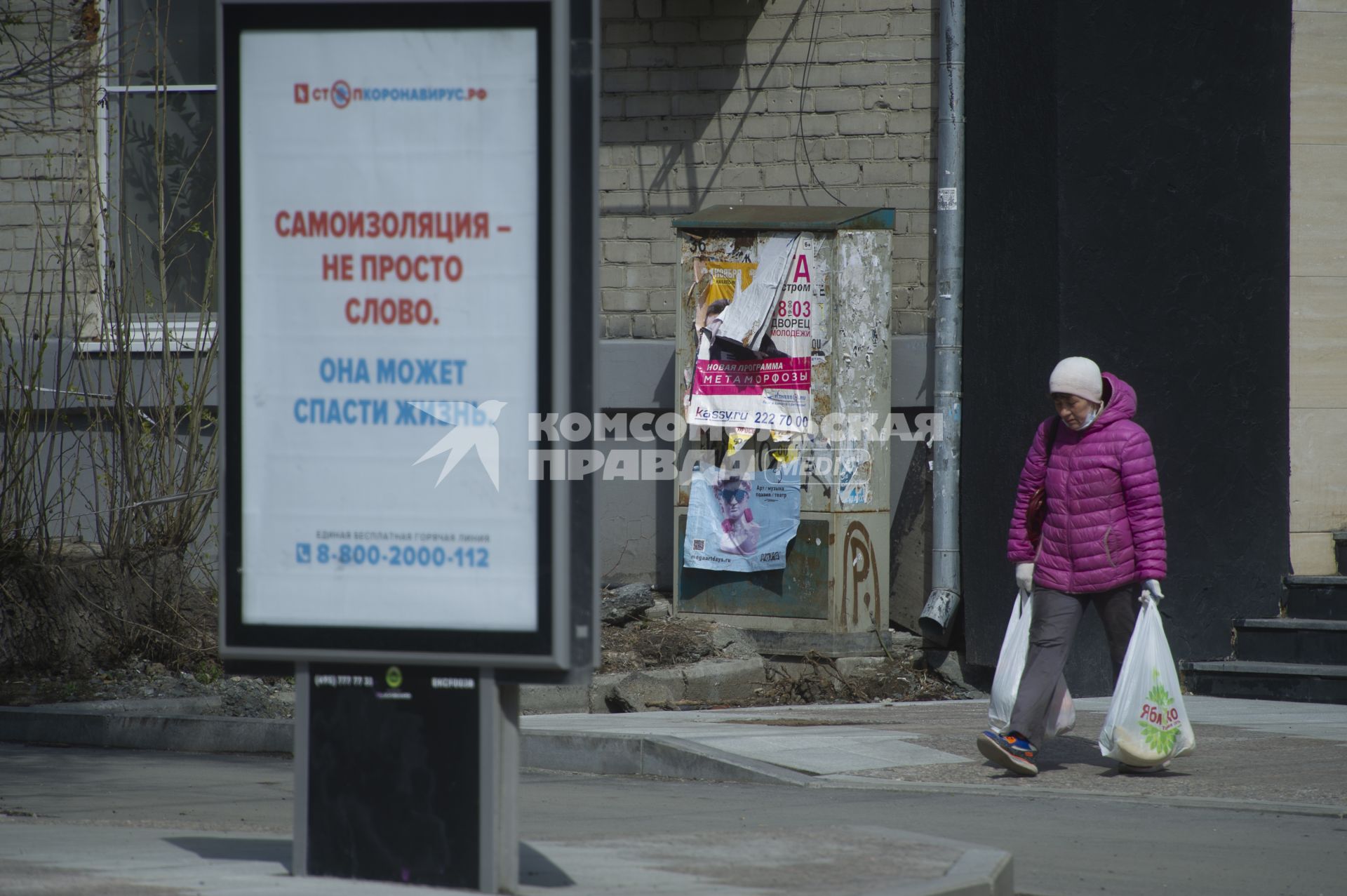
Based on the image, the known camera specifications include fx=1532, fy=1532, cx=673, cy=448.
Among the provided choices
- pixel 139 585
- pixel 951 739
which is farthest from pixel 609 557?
pixel 951 739

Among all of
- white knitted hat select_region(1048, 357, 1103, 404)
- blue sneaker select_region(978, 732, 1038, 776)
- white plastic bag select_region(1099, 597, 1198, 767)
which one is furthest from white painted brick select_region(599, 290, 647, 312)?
white plastic bag select_region(1099, 597, 1198, 767)

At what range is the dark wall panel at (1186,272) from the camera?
31.5ft

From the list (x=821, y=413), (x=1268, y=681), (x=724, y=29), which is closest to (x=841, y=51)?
(x=724, y=29)

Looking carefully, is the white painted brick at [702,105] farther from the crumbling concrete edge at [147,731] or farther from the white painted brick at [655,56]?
the crumbling concrete edge at [147,731]

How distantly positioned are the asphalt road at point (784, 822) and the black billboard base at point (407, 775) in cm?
26

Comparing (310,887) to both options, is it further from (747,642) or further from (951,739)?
(747,642)

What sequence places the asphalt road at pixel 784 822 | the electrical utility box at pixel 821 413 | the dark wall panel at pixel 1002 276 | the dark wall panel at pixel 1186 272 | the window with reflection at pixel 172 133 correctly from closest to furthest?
the asphalt road at pixel 784 822, the dark wall panel at pixel 1186 272, the dark wall panel at pixel 1002 276, the electrical utility box at pixel 821 413, the window with reflection at pixel 172 133

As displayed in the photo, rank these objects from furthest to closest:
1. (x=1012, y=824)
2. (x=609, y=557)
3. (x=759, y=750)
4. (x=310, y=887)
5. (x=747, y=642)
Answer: (x=609, y=557)
(x=747, y=642)
(x=759, y=750)
(x=1012, y=824)
(x=310, y=887)

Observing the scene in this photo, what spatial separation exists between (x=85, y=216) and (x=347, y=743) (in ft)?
30.0

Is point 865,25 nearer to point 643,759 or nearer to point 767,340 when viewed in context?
point 767,340

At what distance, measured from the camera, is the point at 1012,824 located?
598cm

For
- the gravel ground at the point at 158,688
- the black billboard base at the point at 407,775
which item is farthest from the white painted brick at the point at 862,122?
the black billboard base at the point at 407,775

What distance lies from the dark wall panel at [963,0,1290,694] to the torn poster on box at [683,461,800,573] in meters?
1.44

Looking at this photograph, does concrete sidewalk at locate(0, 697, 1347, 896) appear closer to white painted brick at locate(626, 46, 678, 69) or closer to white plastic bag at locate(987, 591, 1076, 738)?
white plastic bag at locate(987, 591, 1076, 738)
